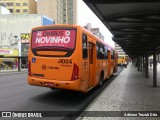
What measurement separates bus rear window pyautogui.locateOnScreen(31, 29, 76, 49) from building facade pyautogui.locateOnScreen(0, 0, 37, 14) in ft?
342

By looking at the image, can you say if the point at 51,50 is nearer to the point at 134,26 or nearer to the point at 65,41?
the point at 65,41

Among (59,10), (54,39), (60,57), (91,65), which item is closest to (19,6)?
(59,10)

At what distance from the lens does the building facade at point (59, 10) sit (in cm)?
11388

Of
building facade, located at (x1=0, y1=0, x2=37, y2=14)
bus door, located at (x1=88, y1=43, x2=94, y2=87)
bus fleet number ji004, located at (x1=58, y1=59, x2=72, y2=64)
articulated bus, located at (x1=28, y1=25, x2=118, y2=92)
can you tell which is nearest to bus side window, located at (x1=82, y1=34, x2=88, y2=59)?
articulated bus, located at (x1=28, y1=25, x2=118, y2=92)

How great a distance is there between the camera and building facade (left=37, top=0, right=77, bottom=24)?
114 metres

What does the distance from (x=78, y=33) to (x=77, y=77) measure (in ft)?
5.52

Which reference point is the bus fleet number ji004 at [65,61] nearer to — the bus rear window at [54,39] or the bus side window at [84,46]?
the bus rear window at [54,39]

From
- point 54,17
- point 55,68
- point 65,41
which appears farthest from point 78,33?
point 54,17

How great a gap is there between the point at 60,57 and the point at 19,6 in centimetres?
10759

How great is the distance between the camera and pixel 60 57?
10844 mm

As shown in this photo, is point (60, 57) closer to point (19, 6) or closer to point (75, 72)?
point (75, 72)

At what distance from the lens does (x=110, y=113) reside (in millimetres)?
8492

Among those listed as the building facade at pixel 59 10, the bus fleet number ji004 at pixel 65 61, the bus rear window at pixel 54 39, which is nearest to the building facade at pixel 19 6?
the building facade at pixel 59 10

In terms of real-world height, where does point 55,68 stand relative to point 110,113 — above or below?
above
